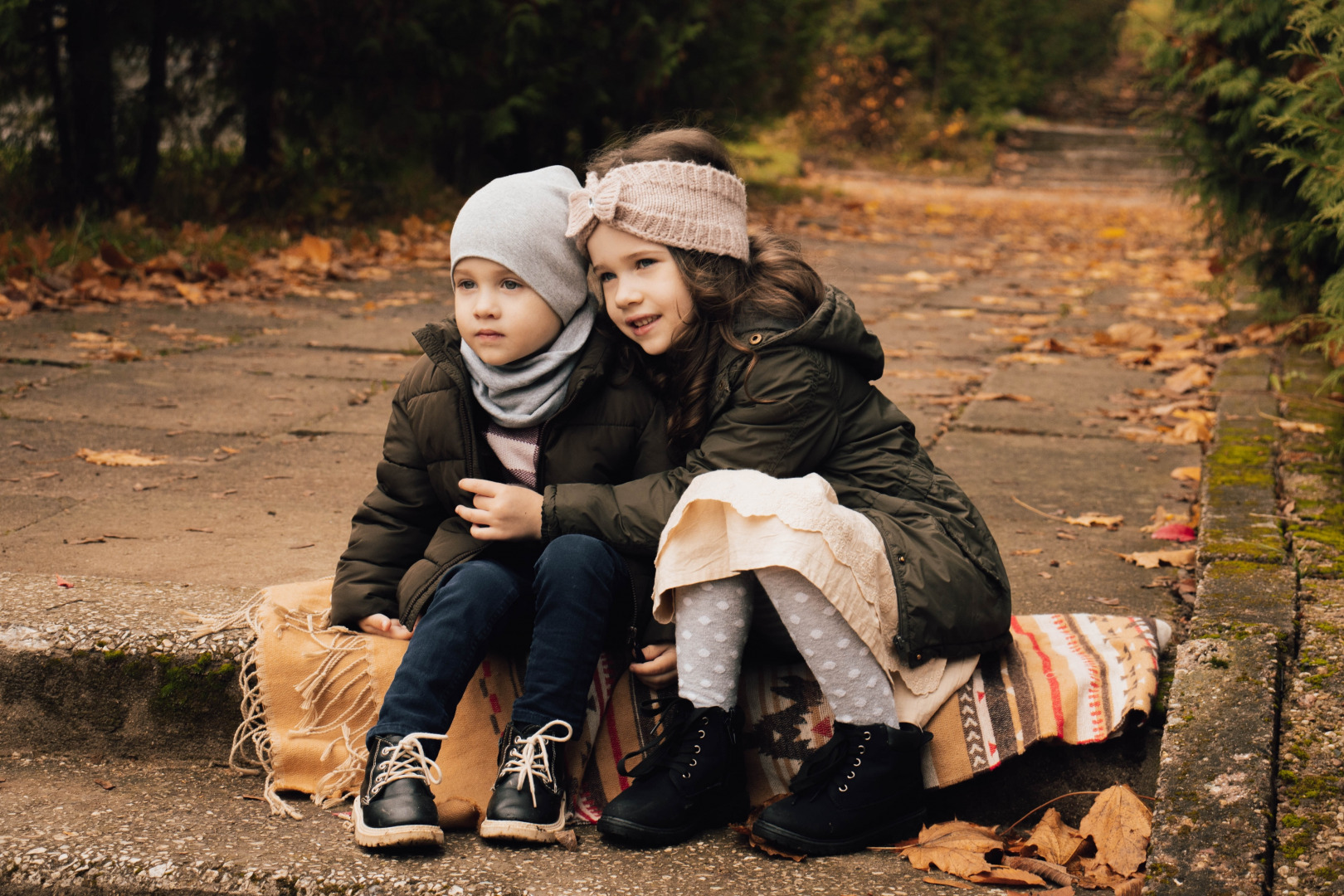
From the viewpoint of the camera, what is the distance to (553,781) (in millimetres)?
1856

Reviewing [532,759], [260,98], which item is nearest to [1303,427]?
[532,759]

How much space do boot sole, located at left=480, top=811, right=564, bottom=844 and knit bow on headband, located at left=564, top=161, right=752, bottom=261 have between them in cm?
98

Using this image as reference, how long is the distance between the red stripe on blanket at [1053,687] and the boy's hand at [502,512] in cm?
86

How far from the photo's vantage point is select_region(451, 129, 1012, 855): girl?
1817mm

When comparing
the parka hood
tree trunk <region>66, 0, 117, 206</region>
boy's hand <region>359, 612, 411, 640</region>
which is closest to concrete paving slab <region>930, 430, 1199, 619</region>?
the parka hood

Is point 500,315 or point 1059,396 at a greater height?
point 500,315

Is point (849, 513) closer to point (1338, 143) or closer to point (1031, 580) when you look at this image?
point (1031, 580)

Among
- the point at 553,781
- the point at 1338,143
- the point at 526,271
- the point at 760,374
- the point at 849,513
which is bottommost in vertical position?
the point at 553,781

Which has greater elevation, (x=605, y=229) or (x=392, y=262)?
(x=605, y=229)

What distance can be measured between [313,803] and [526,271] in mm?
958

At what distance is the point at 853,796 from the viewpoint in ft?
5.91

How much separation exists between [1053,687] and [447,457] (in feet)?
3.57

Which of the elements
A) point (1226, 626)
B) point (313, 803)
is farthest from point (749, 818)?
point (1226, 626)

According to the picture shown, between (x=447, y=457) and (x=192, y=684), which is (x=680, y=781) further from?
(x=192, y=684)
